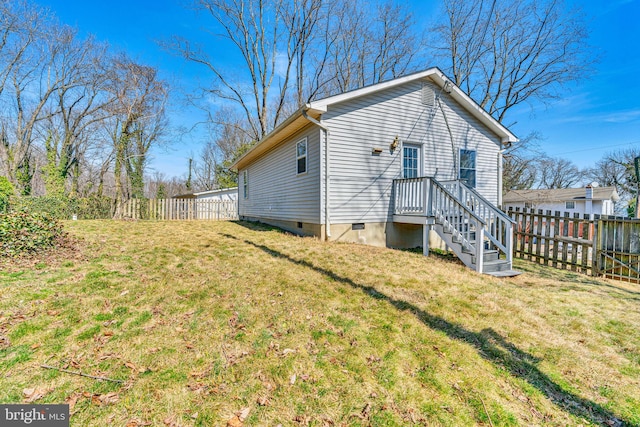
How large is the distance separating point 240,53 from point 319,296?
67.0 ft

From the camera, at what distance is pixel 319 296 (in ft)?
13.1

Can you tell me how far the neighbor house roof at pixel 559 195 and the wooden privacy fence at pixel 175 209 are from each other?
2488 centimetres

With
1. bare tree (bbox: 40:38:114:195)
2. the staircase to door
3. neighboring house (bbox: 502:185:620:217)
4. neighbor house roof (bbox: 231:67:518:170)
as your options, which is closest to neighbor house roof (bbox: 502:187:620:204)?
neighboring house (bbox: 502:185:620:217)

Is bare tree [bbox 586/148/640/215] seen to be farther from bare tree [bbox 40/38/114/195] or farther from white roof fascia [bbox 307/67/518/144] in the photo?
bare tree [bbox 40/38/114/195]

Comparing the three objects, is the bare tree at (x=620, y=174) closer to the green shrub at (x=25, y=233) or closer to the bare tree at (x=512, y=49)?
the bare tree at (x=512, y=49)

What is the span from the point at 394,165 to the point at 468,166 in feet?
11.1

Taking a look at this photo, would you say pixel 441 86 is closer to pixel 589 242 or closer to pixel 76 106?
pixel 589 242

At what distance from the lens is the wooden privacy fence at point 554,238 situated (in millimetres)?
7164

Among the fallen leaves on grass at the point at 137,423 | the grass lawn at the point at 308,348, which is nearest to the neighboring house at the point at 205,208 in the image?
the grass lawn at the point at 308,348

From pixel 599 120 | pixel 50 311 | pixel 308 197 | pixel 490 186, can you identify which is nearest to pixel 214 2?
pixel 308 197

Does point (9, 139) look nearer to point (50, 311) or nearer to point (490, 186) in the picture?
point (50, 311)

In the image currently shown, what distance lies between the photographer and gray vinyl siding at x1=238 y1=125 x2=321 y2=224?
8125mm

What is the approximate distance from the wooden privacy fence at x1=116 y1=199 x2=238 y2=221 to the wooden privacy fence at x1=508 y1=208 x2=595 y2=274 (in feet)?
48.5

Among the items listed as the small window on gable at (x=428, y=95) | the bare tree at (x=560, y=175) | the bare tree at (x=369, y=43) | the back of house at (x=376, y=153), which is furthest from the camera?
the bare tree at (x=560, y=175)
